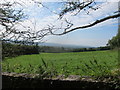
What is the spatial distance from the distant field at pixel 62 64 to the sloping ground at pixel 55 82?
0.33m

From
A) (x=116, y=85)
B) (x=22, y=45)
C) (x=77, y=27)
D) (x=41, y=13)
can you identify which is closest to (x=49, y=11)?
(x=41, y=13)

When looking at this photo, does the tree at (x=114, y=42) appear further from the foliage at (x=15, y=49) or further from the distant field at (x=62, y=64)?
the foliage at (x=15, y=49)

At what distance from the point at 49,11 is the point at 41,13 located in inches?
12.9

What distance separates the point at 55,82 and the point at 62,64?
2118 mm

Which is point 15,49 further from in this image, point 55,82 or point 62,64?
point 62,64

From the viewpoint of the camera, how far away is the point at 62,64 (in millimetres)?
6051

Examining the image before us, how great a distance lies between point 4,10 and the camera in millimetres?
4320

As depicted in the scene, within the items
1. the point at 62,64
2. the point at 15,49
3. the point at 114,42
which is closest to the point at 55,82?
the point at 15,49

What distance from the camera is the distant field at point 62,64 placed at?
4391mm

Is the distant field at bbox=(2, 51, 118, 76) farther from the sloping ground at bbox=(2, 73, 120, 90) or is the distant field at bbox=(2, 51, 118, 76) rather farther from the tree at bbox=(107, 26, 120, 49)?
the tree at bbox=(107, 26, 120, 49)

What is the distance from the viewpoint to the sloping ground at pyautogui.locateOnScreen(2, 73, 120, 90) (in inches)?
139

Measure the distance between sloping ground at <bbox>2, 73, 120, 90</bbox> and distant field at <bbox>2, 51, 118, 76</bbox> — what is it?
33 cm

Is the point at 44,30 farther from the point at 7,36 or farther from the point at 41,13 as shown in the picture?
the point at 7,36

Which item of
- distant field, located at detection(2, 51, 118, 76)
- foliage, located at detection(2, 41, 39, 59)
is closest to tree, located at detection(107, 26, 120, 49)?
distant field, located at detection(2, 51, 118, 76)
